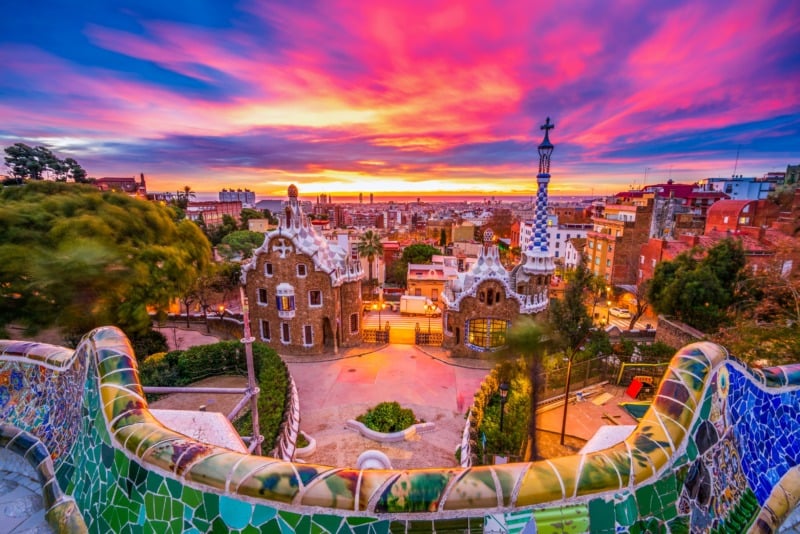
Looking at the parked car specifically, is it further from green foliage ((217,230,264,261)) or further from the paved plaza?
green foliage ((217,230,264,261))

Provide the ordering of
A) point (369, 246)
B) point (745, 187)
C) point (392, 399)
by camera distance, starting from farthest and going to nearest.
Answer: point (745, 187) → point (369, 246) → point (392, 399)

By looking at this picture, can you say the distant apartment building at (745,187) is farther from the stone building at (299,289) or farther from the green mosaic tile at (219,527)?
the green mosaic tile at (219,527)

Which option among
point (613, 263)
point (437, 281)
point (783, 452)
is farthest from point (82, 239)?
point (613, 263)

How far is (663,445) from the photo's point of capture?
2615 mm

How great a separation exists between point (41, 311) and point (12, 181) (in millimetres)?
30395

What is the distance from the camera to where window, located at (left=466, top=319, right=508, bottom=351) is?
1914cm

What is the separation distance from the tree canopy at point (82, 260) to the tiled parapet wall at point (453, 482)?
1161 cm

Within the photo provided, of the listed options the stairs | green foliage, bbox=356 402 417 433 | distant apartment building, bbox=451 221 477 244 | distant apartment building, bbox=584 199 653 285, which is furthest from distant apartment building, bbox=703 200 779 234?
distant apartment building, bbox=451 221 477 244

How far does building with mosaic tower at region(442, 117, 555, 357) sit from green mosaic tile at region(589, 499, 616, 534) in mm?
16574

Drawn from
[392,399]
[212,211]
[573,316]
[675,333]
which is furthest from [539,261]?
[212,211]

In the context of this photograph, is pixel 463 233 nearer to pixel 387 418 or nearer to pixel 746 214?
pixel 746 214

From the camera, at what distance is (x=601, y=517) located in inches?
90.9

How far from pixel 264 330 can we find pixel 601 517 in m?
19.9

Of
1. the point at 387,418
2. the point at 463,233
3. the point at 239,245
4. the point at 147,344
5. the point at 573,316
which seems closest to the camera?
the point at 573,316
